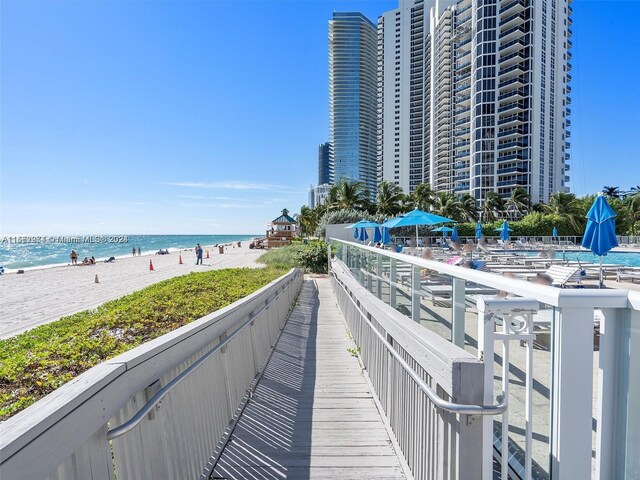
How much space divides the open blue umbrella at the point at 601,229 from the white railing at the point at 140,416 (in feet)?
31.4

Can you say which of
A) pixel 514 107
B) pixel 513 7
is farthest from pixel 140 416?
pixel 513 7

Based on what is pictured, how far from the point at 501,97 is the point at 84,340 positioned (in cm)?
8655

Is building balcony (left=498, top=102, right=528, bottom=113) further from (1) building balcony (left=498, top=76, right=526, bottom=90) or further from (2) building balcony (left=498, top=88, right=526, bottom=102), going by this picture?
(1) building balcony (left=498, top=76, right=526, bottom=90)

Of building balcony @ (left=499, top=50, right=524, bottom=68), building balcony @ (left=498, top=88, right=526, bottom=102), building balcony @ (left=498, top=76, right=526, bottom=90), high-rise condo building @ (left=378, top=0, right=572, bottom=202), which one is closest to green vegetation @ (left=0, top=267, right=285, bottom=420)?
high-rise condo building @ (left=378, top=0, right=572, bottom=202)

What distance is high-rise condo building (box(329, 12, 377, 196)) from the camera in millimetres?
140250

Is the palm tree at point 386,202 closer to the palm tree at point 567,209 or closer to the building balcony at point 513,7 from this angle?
the palm tree at point 567,209

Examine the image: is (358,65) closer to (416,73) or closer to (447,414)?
(416,73)

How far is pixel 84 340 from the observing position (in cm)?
476

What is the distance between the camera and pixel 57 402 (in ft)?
4.48

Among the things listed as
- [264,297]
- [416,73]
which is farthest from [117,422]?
[416,73]

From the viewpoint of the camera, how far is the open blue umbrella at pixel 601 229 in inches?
360

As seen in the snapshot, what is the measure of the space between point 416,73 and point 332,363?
132 m

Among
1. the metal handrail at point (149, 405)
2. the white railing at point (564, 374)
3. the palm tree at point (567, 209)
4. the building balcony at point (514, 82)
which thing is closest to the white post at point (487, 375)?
the white railing at point (564, 374)

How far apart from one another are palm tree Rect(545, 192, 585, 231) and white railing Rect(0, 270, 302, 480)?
53.3 m
